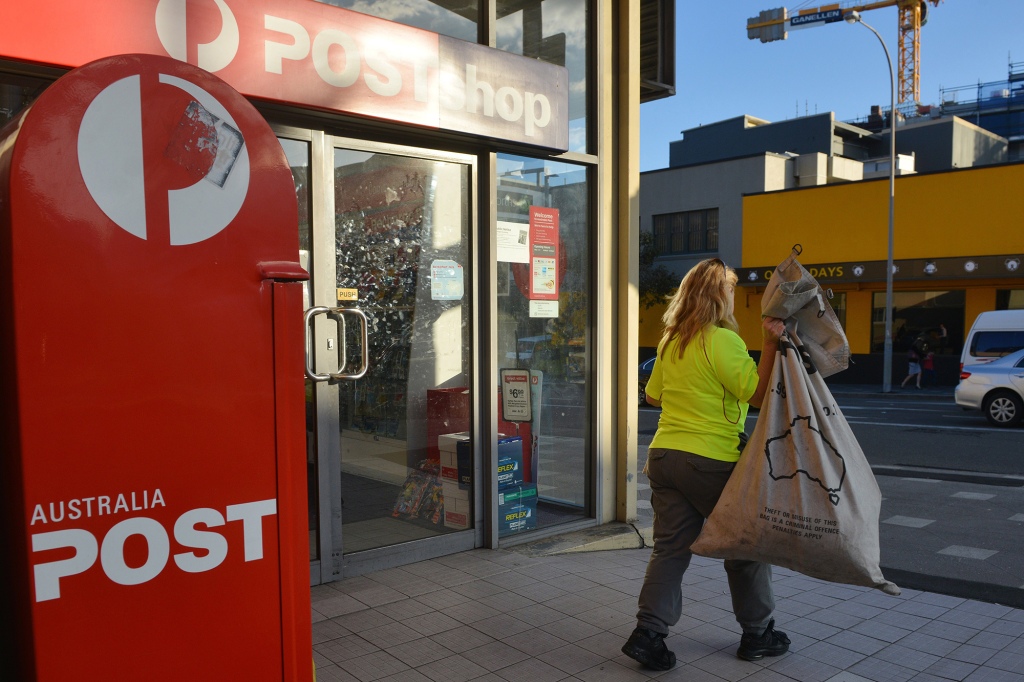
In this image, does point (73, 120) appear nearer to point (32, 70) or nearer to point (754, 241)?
point (32, 70)

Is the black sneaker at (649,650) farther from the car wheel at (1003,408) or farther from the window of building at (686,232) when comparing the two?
the window of building at (686,232)

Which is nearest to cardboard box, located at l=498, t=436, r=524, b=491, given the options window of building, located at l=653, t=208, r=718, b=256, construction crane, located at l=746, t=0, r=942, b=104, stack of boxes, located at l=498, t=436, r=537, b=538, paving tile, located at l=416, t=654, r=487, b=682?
stack of boxes, located at l=498, t=436, r=537, b=538

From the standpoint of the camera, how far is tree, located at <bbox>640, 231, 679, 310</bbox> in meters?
29.5

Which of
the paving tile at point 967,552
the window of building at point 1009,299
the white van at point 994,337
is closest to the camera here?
the paving tile at point 967,552

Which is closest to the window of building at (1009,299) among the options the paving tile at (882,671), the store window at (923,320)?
the store window at (923,320)

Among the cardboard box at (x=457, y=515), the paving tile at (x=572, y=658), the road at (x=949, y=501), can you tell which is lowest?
the road at (x=949, y=501)

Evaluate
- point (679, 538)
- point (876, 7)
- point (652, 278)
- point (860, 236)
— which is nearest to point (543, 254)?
point (679, 538)

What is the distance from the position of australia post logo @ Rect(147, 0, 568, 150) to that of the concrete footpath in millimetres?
2808

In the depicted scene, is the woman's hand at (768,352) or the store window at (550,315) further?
the store window at (550,315)

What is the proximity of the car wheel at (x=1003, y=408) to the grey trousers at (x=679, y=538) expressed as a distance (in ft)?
40.7

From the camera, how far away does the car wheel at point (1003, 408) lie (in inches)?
547

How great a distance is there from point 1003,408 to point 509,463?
11.8 meters

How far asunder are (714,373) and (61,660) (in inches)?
110

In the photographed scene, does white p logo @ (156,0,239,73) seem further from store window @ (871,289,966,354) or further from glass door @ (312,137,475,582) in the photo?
store window @ (871,289,966,354)
